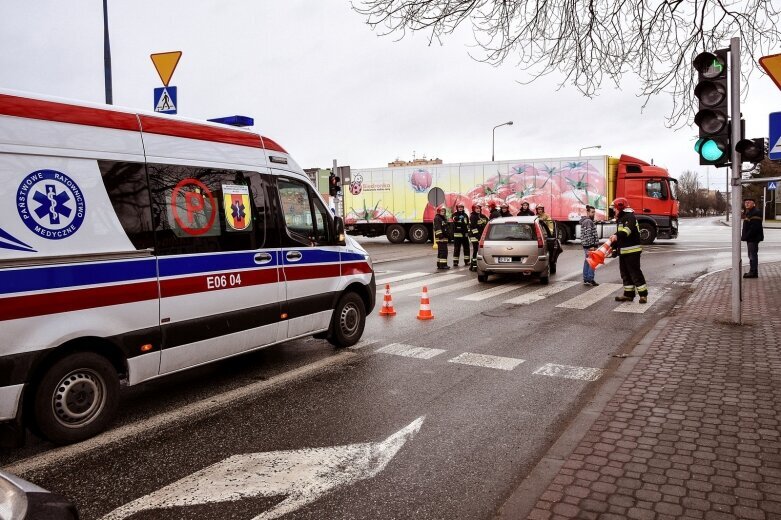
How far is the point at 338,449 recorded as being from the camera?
4398mm

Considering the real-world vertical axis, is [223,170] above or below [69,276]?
above

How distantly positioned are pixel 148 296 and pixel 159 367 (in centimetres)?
67

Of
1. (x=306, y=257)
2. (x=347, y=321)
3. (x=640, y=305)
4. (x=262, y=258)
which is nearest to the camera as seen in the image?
(x=262, y=258)

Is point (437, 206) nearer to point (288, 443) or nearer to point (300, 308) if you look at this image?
point (300, 308)

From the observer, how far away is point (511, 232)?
1434cm

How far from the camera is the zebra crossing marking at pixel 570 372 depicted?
6332 mm

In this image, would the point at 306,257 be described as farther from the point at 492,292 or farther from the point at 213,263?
the point at 492,292

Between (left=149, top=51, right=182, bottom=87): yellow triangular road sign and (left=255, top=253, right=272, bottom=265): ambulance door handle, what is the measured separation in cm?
467

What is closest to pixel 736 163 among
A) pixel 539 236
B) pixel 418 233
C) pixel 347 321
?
pixel 347 321

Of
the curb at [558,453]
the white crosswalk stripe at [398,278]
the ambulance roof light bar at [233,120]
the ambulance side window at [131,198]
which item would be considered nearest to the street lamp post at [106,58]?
the ambulance roof light bar at [233,120]

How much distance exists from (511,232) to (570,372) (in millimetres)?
8108

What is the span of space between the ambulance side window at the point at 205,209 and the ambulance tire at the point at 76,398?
1105mm

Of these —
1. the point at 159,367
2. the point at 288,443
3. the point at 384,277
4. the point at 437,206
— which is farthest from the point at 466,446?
the point at 437,206

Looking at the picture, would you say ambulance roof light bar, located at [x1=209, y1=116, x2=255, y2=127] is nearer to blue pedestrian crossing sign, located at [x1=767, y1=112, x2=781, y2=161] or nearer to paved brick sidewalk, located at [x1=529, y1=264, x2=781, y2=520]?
paved brick sidewalk, located at [x1=529, y1=264, x2=781, y2=520]
